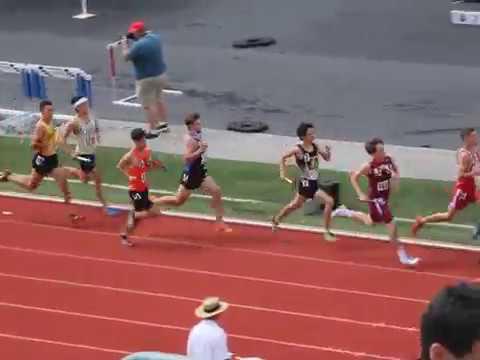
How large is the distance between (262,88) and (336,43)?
3.29 m

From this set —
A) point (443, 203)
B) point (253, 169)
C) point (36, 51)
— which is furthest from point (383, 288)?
point (36, 51)

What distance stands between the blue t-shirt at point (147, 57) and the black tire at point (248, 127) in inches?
53.6

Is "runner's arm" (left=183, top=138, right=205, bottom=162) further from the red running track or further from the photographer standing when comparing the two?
the photographer standing

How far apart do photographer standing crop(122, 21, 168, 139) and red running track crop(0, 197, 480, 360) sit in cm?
333

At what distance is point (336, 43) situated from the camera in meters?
22.3

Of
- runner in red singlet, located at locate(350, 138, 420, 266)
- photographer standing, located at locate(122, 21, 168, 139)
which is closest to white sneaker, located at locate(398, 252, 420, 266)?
runner in red singlet, located at locate(350, 138, 420, 266)

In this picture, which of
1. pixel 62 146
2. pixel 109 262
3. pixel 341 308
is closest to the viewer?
pixel 341 308

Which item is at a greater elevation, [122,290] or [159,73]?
[159,73]

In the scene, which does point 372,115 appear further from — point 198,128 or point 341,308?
point 341,308

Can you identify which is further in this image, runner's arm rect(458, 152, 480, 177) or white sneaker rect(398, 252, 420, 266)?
white sneaker rect(398, 252, 420, 266)

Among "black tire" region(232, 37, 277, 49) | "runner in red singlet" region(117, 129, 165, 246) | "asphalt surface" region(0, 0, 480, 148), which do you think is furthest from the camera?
"black tire" region(232, 37, 277, 49)

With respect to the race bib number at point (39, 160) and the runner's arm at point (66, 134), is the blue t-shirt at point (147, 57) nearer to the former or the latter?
the runner's arm at point (66, 134)

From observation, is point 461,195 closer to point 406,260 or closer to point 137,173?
point 406,260

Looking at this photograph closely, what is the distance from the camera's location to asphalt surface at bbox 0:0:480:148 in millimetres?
17984
